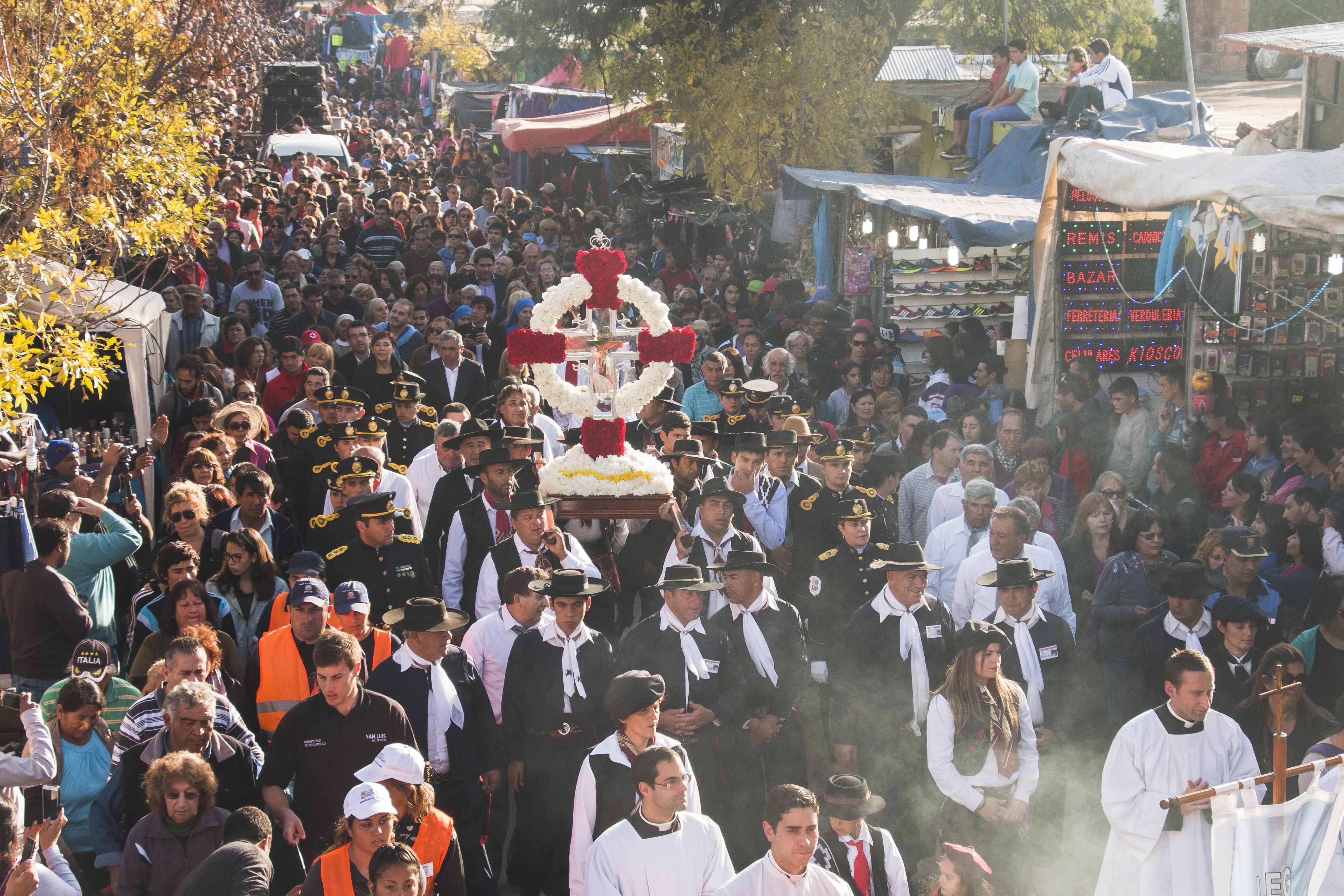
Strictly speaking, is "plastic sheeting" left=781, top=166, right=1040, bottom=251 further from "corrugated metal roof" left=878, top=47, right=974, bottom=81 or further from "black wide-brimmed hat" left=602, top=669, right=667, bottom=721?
"black wide-brimmed hat" left=602, top=669, right=667, bottom=721

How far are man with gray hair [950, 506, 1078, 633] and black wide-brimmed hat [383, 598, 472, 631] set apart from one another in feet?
9.28

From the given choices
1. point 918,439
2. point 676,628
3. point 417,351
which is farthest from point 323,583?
point 417,351

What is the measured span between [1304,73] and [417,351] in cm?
809

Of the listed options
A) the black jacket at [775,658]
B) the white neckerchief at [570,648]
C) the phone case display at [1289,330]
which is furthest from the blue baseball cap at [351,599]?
the phone case display at [1289,330]

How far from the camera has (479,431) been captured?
8930mm

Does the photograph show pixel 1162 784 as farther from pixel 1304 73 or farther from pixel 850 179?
pixel 850 179

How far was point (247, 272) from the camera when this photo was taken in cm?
1513

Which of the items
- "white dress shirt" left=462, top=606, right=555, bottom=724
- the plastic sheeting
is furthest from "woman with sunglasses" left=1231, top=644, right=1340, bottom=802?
the plastic sheeting

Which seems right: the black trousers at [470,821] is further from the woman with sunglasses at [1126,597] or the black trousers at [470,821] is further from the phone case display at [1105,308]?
the phone case display at [1105,308]

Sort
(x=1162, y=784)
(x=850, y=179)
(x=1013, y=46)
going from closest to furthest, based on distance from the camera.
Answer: (x=1162, y=784)
(x=850, y=179)
(x=1013, y=46)

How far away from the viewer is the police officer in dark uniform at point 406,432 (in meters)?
10.6

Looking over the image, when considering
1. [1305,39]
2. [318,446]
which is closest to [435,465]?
[318,446]

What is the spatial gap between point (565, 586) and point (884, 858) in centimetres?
202

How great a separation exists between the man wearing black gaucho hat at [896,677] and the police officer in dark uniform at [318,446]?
14.1 ft
